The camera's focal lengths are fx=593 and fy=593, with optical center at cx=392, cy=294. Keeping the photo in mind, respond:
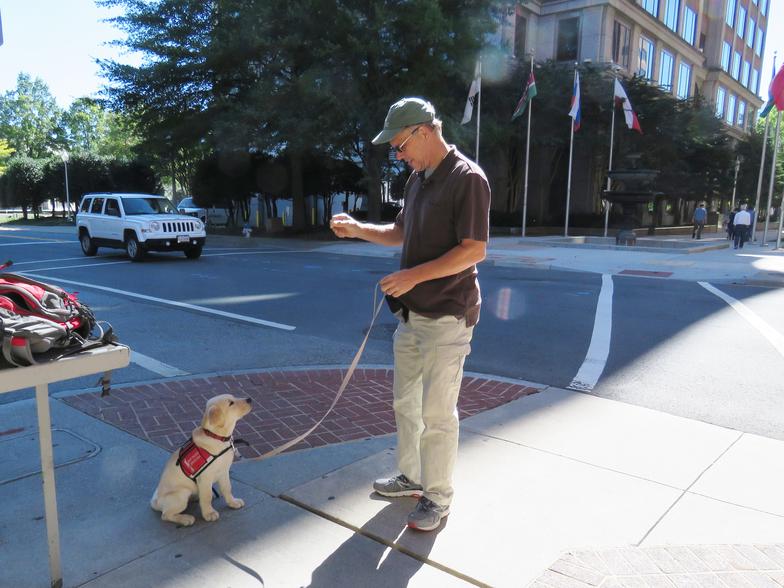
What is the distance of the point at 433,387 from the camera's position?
9.57 ft

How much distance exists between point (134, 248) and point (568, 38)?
3133cm

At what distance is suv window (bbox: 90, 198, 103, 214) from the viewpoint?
17.4m

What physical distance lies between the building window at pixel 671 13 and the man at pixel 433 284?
49.6m

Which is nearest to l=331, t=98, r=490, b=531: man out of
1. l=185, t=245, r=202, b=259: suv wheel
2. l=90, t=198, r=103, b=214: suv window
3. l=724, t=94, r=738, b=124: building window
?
l=185, t=245, r=202, b=259: suv wheel

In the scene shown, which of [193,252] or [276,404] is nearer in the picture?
[276,404]

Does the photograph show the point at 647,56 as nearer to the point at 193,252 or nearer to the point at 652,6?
the point at 652,6

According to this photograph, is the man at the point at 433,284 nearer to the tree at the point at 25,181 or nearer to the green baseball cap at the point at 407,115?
the green baseball cap at the point at 407,115

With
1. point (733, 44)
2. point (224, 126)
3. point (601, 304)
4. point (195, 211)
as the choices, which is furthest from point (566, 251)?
point (733, 44)

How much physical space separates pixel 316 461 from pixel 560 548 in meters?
1.58

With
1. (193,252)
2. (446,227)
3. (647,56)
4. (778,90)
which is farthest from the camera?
(647,56)

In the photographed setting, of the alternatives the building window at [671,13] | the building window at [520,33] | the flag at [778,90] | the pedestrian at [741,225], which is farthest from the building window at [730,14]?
the pedestrian at [741,225]

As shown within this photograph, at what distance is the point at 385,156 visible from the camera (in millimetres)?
25203

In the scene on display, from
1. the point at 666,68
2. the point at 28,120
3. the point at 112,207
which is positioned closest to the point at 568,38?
the point at 666,68

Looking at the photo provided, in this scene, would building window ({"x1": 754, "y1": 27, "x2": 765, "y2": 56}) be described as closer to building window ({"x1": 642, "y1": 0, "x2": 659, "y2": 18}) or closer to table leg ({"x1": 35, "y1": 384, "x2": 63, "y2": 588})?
building window ({"x1": 642, "y1": 0, "x2": 659, "y2": 18})
